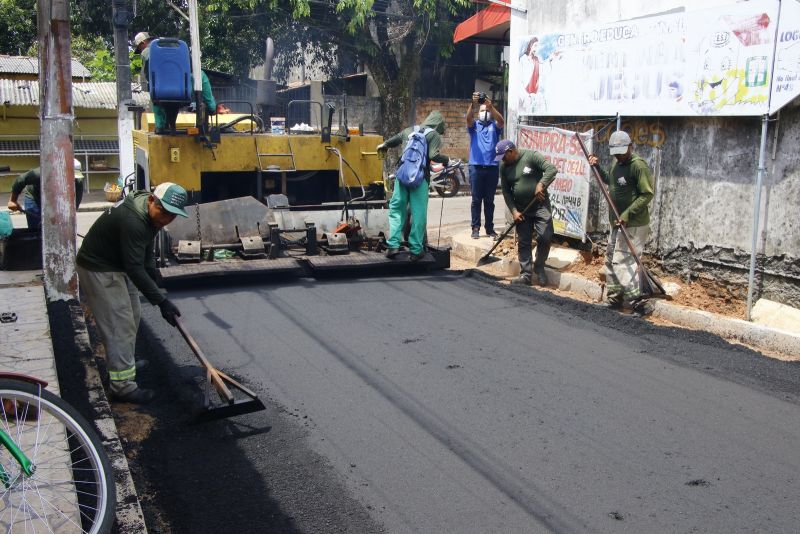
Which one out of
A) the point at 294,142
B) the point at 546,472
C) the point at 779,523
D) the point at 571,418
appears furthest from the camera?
the point at 294,142

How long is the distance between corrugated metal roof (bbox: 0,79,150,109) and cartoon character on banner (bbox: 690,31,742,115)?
1335cm

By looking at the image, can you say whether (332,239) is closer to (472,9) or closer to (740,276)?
(740,276)

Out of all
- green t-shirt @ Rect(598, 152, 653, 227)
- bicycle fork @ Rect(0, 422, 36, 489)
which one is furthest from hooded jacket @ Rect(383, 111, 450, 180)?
bicycle fork @ Rect(0, 422, 36, 489)

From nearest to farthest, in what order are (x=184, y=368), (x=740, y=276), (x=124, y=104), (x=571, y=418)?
1. (x=571, y=418)
2. (x=184, y=368)
3. (x=740, y=276)
4. (x=124, y=104)

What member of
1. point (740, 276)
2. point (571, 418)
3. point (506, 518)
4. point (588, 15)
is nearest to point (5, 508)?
point (506, 518)

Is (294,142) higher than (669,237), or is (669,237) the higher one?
(294,142)

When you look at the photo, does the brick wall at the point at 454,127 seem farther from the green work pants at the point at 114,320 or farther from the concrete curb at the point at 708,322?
the green work pants at the point at 114,320

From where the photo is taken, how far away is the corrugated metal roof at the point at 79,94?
17953 millimetres

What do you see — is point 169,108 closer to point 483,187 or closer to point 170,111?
point 170,111

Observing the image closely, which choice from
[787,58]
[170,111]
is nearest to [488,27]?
[170,111]

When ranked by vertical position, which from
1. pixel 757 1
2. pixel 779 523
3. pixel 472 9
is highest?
pixel 472 9

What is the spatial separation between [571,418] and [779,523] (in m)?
1.33

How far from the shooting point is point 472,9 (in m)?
19.6

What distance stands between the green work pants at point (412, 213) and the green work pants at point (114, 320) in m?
3.96
